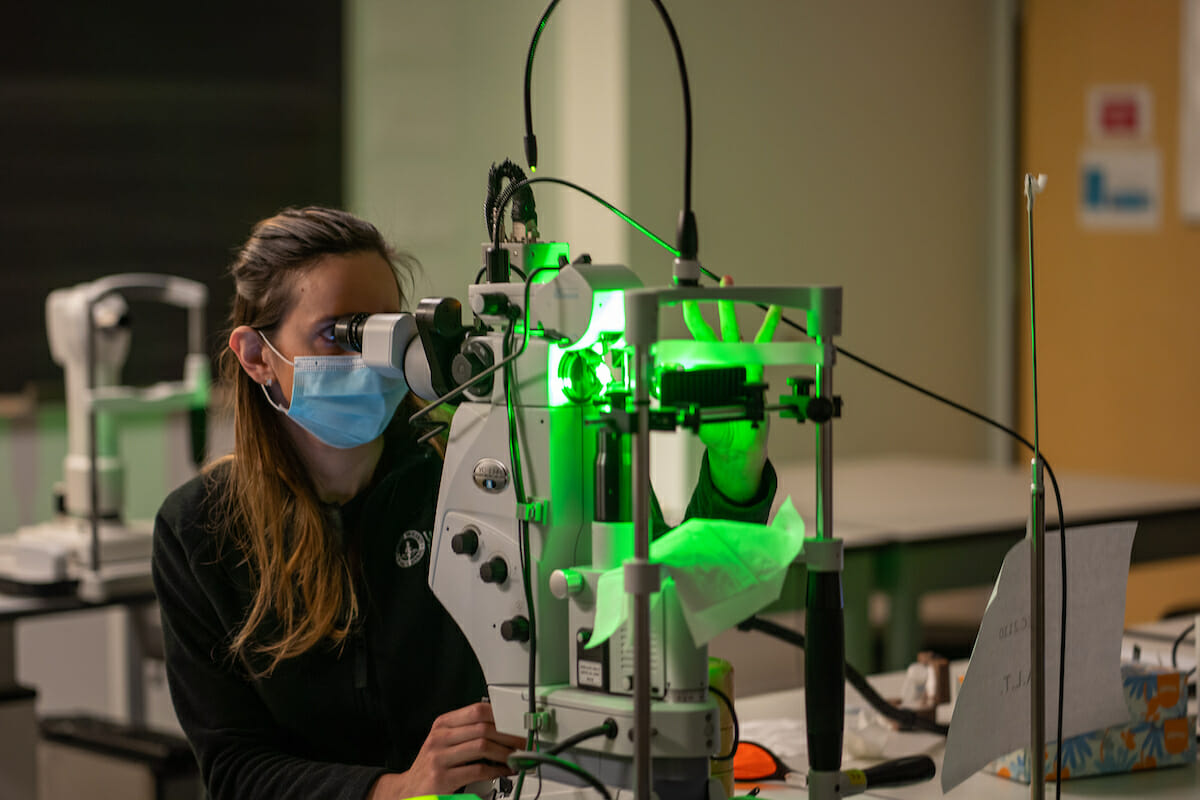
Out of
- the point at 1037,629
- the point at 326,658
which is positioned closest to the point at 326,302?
the point at 326,658

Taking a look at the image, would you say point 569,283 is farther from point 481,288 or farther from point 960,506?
point 960,506

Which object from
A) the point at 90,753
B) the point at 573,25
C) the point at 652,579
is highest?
the point at 573,25

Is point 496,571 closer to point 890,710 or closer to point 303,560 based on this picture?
point 303,560

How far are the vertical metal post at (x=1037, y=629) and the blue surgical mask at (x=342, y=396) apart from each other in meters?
0.59

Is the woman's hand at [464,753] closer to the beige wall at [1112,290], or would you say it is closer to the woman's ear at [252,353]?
the woman's ear at [252,353]

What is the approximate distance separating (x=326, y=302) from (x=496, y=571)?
423 mm

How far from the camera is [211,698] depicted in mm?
1389

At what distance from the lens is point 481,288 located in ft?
3.57

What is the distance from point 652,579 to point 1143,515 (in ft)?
8.27

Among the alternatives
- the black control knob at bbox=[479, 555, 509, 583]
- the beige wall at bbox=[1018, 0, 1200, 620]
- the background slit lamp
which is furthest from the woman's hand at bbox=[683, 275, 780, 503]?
the beige wall at bbox=[1018, 0, 1200, 620]

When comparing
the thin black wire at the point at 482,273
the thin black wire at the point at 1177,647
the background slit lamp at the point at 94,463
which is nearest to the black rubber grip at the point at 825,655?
the thin black wire at the point at 482,273

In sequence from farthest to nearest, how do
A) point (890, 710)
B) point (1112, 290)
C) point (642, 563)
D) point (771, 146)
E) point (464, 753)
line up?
1. point (1112, 290)
2. point (771, 146)
3. point (890, 710)
4. point (464, 753)
5. point (642, 563)

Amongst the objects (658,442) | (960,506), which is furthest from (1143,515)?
(658,442)

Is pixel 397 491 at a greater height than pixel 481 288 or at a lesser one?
lesser
